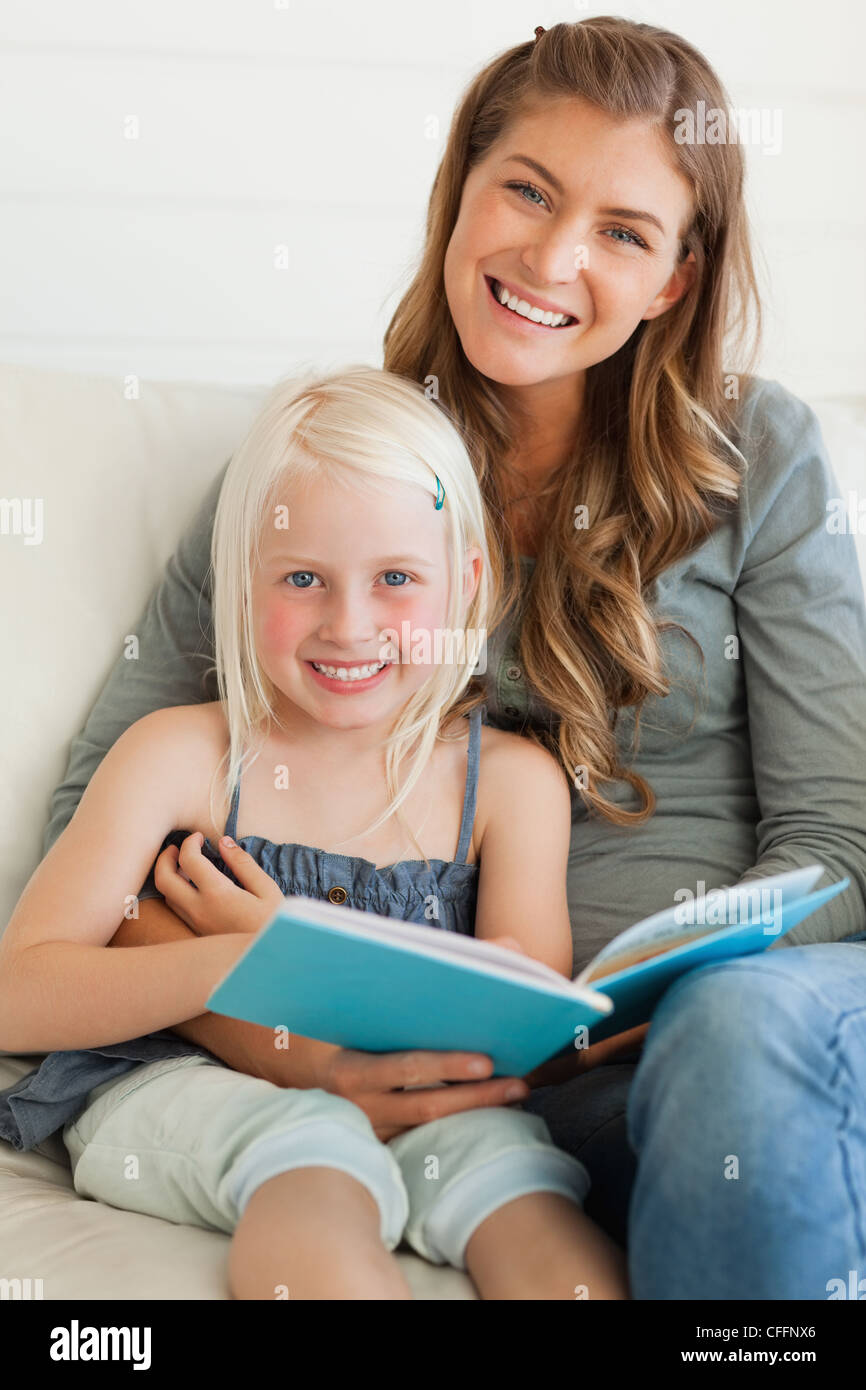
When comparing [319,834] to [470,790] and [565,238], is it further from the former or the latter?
[565,238]

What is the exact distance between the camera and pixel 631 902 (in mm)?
1330

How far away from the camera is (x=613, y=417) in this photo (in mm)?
1487

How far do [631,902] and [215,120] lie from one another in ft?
4.48

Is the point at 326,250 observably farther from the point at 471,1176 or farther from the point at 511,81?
the point at 471,1176

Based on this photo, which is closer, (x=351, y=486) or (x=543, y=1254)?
(x=543, y=1254)

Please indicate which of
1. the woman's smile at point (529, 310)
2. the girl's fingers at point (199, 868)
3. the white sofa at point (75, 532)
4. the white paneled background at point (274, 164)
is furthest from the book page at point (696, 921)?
the white paneled background at point (274, 164)

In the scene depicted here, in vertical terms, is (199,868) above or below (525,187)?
below

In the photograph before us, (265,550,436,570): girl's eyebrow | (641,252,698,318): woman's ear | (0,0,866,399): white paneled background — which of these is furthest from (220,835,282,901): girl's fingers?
(0,0,866,399): white paneled background

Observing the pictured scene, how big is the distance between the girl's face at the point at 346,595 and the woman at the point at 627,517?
0.66 ft

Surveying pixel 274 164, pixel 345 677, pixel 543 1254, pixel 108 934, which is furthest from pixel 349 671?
pixel 274 164

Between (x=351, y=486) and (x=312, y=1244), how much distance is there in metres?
0.63

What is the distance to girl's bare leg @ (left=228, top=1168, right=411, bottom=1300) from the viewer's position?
0.84m

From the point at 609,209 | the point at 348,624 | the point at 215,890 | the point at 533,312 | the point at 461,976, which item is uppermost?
the point at 609,209
